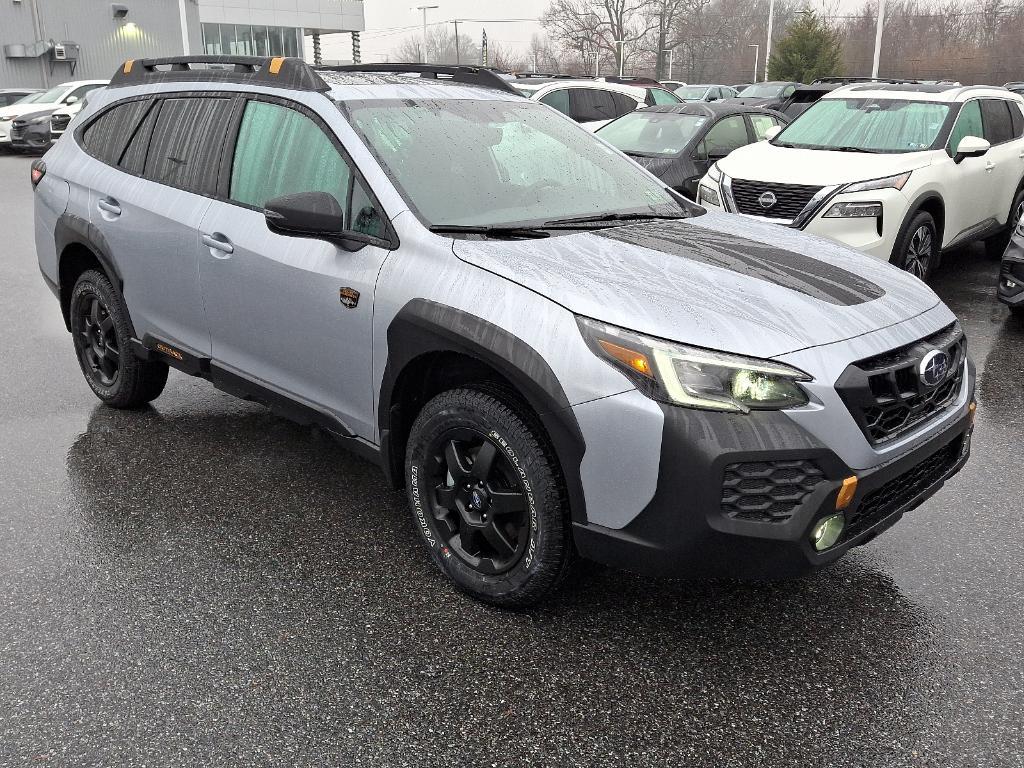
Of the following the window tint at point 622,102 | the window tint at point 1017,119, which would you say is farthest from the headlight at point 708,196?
the window tint at point 622,102

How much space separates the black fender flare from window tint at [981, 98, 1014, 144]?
7694 millimetres

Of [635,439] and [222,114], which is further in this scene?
[222,114]

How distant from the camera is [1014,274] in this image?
670 cm

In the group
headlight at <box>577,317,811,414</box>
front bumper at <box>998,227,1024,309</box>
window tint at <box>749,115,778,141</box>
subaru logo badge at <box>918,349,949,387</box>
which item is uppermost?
window tint at <box>749,115,778,141</box>

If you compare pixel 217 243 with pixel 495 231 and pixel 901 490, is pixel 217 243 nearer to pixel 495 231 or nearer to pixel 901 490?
pixel 495 231

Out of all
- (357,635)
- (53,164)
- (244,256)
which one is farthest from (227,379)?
(53,164)

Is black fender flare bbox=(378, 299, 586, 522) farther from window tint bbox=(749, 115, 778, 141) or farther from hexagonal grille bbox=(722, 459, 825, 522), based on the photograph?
window tint bbox=(749, 115, 778, 141)

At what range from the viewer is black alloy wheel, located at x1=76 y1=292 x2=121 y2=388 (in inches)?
193

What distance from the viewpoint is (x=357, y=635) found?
3.02 meters

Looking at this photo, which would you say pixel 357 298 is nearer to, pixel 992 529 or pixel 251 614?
pixel 251 614

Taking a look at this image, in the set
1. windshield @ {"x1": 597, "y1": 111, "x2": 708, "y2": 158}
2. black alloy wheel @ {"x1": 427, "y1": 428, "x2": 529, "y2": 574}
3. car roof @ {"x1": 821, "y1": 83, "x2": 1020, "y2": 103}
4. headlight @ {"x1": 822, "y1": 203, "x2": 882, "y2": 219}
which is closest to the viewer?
black alloy wheel @ {"x1": 427, "y1": 428, "x2": 529, "y2": 574}

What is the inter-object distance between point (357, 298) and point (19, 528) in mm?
1767

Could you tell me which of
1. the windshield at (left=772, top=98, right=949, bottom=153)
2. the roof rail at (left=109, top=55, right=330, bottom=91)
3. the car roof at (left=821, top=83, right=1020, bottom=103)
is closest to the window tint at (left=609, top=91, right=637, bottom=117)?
the car roof at (left=821, top=83, right=1020, bottom=103)

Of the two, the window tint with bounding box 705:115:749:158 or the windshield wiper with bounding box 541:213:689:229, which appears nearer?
the windshield wiper with bounding box 541:213:689:229
